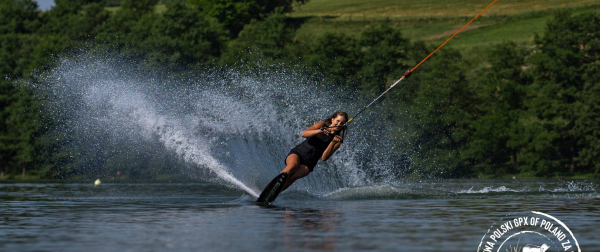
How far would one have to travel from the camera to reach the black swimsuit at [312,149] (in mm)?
17297

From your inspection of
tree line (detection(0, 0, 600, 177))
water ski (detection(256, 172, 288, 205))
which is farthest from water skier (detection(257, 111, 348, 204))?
tree line (detection(0, 0, 600, 177))

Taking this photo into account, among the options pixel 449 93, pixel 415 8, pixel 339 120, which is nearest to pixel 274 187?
pixel 339 120

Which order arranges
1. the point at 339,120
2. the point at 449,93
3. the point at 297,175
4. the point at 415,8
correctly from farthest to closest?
the point at 415,8
the point at 449,93
the point at 297,175
the point at 339,120

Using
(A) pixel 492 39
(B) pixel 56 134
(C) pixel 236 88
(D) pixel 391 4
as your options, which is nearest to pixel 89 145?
(B) pixel 56 134

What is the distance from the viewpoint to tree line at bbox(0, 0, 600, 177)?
186 ft

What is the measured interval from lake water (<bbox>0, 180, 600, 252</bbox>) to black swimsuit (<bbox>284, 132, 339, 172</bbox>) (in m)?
0.83

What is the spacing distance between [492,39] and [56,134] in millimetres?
43011

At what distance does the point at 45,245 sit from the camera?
995 cm

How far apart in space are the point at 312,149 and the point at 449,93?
44.5 metres

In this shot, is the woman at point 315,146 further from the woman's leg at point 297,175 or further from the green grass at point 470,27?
the green grass at point 470,27
